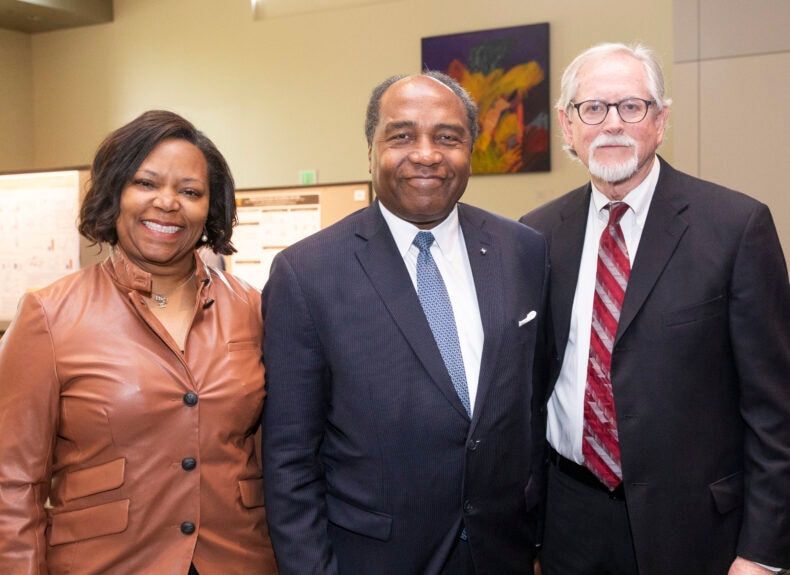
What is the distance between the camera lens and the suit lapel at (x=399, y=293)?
1609 mm

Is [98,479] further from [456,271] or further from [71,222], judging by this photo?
[71,222]

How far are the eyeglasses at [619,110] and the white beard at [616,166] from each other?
0.22 ft

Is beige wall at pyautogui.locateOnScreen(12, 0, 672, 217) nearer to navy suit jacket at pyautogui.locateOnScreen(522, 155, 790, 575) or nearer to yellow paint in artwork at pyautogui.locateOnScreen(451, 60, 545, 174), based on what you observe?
yellow paint in artwork at pyautogui.locateOnScreen(451, 60, 545, 174)

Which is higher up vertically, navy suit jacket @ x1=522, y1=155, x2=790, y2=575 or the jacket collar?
the jacket collar

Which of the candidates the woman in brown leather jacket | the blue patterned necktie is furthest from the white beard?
the woman in brown leather jacket

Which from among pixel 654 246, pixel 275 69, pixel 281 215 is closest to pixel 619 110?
pixel 654 246

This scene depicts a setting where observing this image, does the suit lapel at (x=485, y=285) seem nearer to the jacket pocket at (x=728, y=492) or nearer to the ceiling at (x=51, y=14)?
the jacket pocket at (x=728, y=492)

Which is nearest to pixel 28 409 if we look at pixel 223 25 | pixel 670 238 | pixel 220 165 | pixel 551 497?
pixel 220 165

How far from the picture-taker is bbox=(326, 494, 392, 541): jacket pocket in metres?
1.62

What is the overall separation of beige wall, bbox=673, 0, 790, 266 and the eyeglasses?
2549 millimetres

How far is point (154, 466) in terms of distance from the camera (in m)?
1.56

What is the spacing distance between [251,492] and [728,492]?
115 cm

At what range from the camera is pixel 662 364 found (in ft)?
5.85

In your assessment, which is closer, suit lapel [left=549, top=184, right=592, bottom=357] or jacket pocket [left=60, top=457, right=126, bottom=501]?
jacket pocket [left=60, top=457, right=126, bottom=501]
